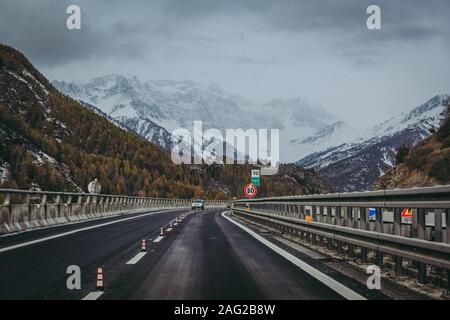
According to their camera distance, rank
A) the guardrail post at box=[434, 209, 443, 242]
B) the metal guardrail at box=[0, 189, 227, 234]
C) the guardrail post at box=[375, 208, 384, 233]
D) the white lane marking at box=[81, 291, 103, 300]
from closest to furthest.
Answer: the white lane marking at box=[81, 291, 103, 300], the guardrail post at box=[434, 209, 443, 242], the guardrail post at box=[375, 208, 384, 233], the metal guardrail at box=[0, 189, 227, 234]

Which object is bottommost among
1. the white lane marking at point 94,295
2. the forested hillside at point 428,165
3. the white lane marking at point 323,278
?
the white lane marking at point 94,295

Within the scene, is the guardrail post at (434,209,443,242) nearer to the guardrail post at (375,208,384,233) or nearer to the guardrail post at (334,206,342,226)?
the guardrail post at (375,208,384,233)

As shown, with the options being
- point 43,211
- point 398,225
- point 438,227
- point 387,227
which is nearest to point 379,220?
point 387,227

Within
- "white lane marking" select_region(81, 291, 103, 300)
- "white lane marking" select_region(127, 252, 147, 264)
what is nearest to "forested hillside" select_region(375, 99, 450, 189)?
"white lane marking" select_region(127, 252, 147, 264)

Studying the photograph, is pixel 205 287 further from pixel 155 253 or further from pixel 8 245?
pixel 8 245

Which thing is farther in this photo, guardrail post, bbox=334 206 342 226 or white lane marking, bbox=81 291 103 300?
guardrail post, bbox=334 206 342 226

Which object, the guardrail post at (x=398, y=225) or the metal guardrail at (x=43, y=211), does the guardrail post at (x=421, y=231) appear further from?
the metal guardrail at (x=43, y=211)

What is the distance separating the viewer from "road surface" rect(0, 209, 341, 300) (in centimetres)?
723

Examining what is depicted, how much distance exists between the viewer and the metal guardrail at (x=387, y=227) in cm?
710

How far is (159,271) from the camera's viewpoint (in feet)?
30.1

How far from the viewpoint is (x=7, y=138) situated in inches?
6334

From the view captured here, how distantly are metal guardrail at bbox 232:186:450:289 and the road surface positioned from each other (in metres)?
1.22

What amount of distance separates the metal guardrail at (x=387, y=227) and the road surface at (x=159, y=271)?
122 cm

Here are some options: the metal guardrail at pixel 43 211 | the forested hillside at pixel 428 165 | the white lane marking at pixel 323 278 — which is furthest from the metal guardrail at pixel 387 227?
the forested hillside at pixel 428 165
